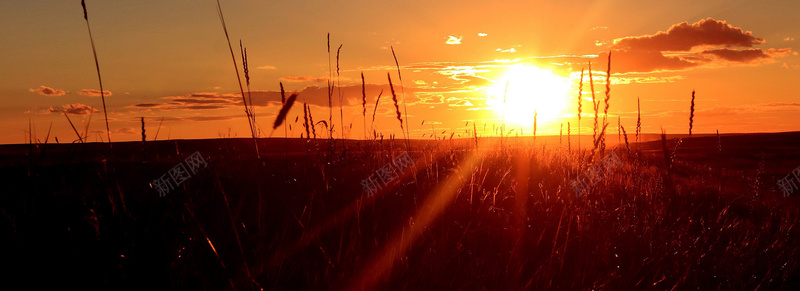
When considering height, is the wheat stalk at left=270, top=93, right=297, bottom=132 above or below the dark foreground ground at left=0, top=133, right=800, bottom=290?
above

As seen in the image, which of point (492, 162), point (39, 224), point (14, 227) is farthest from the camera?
point (492, 162)

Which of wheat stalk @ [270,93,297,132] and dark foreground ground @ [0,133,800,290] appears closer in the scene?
dark foreground ground @ [0,133,800,290]

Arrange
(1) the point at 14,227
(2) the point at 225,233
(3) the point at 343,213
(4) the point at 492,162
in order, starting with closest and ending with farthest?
(1) the point at 14,227 → (2) the point at 225,233 → (3) the point at 343,213 → (4) the point at 492,162

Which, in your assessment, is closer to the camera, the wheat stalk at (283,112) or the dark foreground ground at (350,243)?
the dark foreground ground at (350,243)

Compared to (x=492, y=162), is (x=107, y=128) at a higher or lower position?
higher

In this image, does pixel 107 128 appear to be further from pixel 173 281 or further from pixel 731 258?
pixel 731 258

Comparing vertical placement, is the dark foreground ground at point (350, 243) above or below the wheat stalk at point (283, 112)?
below

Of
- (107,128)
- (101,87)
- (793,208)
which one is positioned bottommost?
(793,208)

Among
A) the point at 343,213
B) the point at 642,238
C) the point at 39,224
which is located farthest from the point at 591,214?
the point at 39,224

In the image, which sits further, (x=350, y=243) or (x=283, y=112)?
(x=350, y=243)

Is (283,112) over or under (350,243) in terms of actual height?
over

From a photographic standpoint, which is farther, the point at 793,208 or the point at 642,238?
the point at 793,208

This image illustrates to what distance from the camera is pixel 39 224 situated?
2594 millimetres

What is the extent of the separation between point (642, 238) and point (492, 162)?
3381 mm
